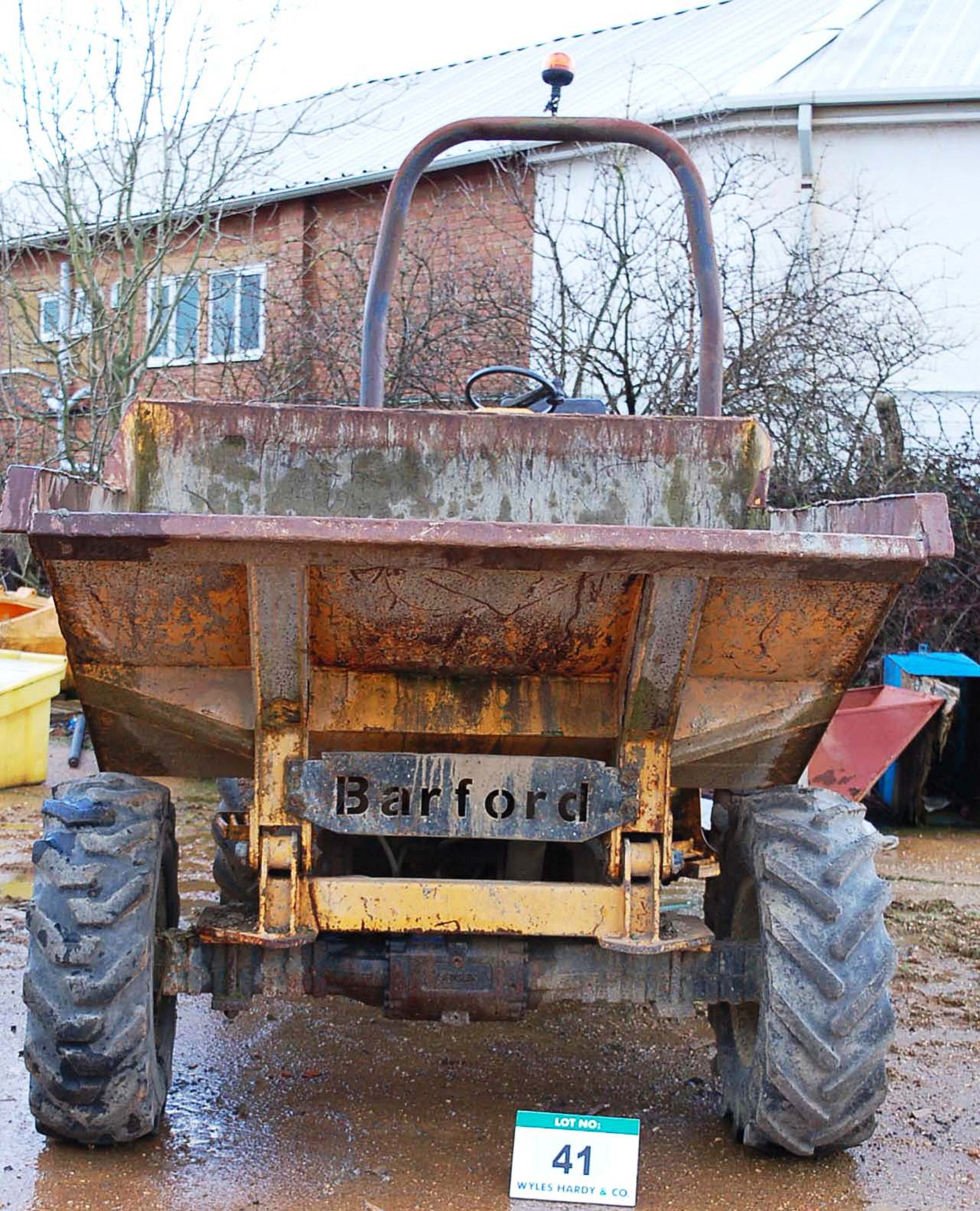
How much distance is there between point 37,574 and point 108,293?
2.44 meters

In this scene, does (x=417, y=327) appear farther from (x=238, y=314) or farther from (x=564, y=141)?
(x=564, y=141)

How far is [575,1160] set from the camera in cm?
312

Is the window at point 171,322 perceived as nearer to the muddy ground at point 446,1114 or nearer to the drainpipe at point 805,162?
the drainpipe at point 805,162

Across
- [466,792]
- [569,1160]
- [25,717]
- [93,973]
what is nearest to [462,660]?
[466,792]

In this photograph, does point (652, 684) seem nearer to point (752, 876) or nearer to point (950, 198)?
point (752, 876)

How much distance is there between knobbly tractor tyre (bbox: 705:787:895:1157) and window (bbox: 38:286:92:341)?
9509mm

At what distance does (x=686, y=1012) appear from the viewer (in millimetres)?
3229

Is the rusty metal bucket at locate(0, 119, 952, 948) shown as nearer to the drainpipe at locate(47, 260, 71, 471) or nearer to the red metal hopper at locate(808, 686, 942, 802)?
the red metal hopper at locate(808, 686, 942, 802)

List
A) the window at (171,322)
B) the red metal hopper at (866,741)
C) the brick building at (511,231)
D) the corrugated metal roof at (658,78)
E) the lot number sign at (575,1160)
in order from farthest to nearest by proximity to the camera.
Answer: the corrugated metal roof at (658,78) → the window at (171,322) → the brick building at (511,231) → the red metal hopper at (866,741) → the lot number sign at (575,1160)

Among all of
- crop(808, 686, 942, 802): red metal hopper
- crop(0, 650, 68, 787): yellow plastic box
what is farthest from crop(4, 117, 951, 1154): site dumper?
crop(0, 650, 68, 787): yellow plastic box

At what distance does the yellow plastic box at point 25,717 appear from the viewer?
7.71 meters

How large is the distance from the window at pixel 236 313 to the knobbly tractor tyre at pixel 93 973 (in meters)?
8.87

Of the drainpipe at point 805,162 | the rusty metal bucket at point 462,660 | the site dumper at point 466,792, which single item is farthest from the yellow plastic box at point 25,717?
the drainpipe at point 805,162

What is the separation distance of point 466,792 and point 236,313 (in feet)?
38.2
